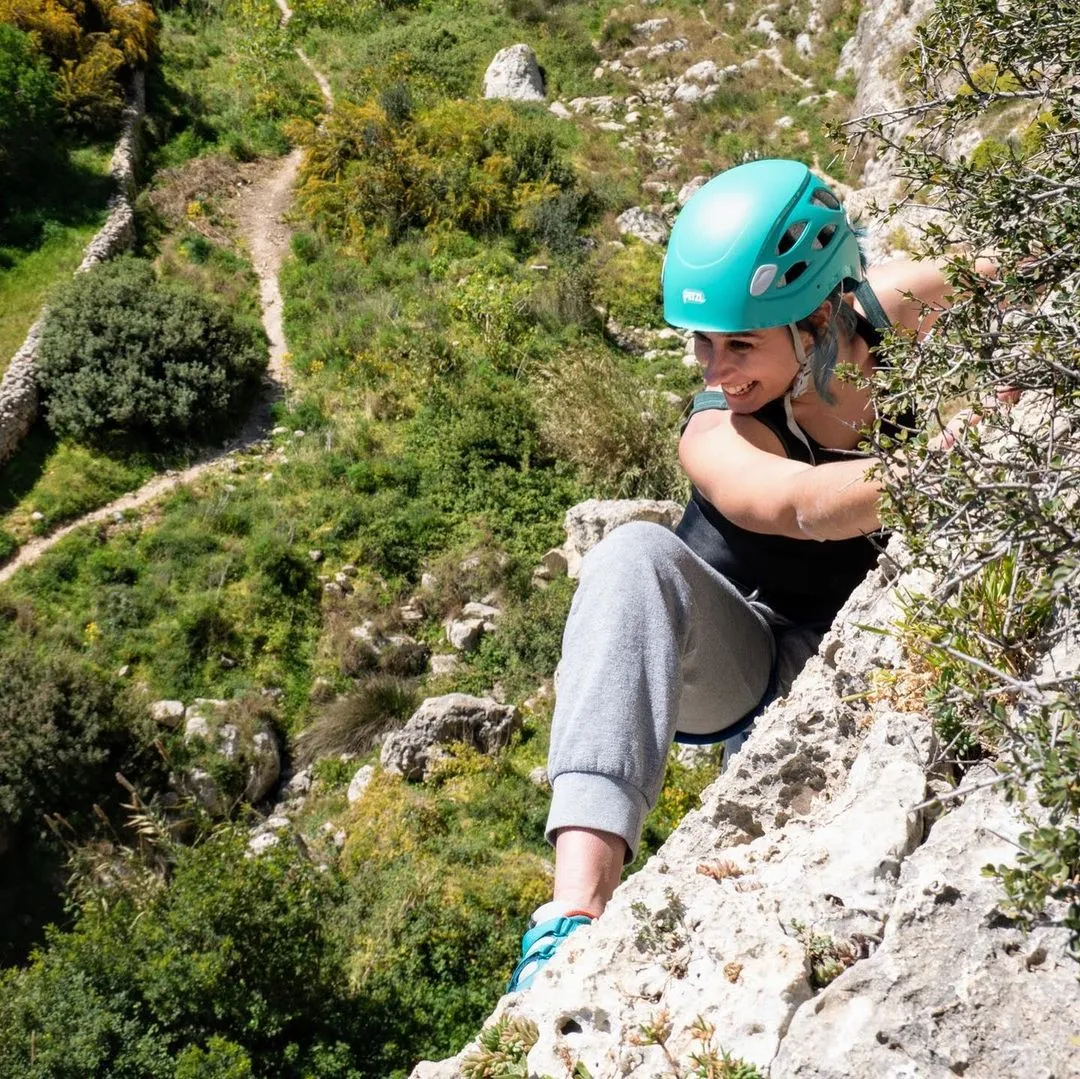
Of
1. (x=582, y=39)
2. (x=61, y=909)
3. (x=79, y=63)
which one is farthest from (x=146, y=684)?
(x=582, y=39)

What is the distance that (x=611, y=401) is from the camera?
34.8 feet

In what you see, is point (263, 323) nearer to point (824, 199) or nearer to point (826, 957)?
point (824, 199)

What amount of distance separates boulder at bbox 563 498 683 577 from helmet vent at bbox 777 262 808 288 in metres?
5.47

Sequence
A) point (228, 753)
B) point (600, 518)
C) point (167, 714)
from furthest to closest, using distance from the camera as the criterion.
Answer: point (600, 518), point (167, 714), point (228, 753)

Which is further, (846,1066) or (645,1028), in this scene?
(645,1028)

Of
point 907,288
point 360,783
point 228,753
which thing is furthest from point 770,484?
point 228,753

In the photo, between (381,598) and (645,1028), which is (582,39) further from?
(645,1028)

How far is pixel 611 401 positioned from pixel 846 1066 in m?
9.63

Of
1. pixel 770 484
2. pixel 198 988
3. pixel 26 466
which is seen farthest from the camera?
pixel 26 466

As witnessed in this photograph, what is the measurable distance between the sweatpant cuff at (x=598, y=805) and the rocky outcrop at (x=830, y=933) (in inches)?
5.1

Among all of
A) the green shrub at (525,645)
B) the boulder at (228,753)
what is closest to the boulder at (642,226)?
the green shrub at (525,645)

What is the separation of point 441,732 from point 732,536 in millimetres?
5002

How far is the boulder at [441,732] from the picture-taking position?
744cm

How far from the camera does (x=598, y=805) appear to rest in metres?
2.16
